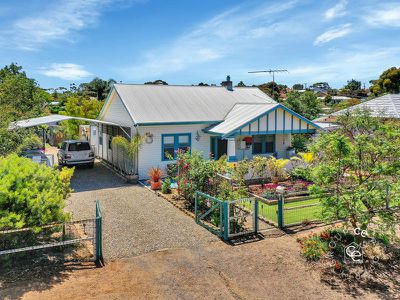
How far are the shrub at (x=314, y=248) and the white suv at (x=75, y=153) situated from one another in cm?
1519

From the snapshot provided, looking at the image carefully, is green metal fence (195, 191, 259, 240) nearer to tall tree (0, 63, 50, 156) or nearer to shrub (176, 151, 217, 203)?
shrub (176, 151, 217, 203)

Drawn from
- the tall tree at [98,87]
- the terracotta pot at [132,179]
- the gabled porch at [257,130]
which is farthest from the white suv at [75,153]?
the tall tree at [98,87]

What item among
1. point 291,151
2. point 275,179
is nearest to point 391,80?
point 291,151

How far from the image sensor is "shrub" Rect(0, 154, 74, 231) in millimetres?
7816

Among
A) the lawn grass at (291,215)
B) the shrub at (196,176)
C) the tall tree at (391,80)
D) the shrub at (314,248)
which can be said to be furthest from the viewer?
the tall tree at (391,80)

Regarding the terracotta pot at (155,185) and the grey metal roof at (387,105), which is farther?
the grey metal roof at (387,105)

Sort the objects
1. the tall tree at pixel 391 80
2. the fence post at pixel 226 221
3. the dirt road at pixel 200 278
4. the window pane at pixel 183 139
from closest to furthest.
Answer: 1. the dirt road at pixel 200 278
2. the fence post at pixel 226 221
3. the window pane at pixel 183 139
4. the tall tree at pixel 391 80

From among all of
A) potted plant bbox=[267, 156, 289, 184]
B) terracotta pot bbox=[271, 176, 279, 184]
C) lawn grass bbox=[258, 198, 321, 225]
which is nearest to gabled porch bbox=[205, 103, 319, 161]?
potted plant bbox=[267, 156, 289, 184]

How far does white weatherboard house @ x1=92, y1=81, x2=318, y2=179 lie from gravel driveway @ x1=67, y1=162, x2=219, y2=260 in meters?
2.97

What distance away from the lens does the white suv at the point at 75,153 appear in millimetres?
20875

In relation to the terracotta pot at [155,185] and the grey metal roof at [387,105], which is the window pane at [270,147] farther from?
the terracotta pot at [155,185]

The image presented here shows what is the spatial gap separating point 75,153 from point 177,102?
6857 millimetres

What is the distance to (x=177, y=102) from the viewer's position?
21.6 m

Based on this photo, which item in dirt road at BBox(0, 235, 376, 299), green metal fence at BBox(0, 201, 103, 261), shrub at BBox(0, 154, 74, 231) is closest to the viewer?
dirt road at BBox(0, 235, 376, 299)
